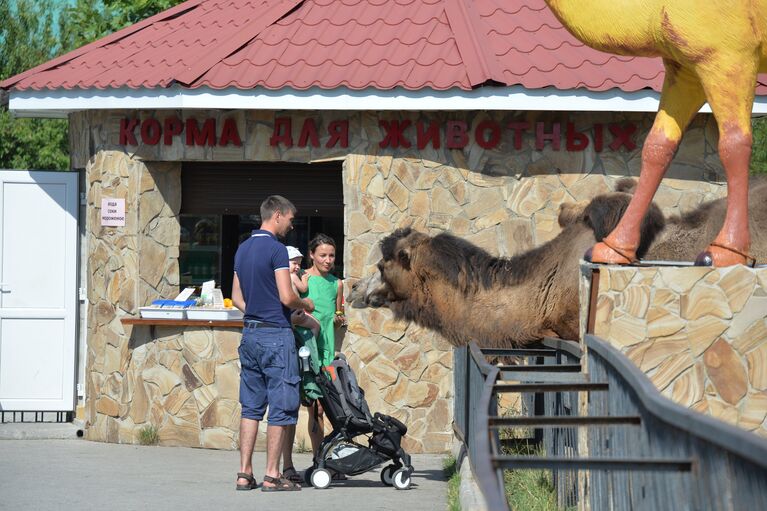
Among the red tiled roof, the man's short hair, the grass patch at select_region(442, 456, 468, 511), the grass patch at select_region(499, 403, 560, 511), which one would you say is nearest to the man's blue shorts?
the man's short hair

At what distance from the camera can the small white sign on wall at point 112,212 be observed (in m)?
11.6

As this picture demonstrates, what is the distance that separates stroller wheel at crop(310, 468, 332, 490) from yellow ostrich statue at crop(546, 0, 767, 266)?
332 centimetres

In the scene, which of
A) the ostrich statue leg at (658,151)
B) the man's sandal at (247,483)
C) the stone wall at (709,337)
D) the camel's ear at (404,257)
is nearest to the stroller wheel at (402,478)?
the man's sandal at (247,483)

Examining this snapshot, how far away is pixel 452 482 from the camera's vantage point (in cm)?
893

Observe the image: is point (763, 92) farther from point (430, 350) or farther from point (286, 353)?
point (286, 353)

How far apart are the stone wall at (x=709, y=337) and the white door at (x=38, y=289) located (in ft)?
25.7

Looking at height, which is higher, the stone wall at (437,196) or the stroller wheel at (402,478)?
the stone wall at (437,196)

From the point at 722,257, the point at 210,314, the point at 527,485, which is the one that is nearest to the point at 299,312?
the point at 527,485

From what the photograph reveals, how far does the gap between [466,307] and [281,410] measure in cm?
174

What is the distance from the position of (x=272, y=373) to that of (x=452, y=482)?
1587 mm

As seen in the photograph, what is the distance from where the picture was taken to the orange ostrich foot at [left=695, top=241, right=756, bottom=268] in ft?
19.7

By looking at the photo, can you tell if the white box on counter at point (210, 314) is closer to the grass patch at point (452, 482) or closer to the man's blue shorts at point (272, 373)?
the grass patch at point (452, 482)

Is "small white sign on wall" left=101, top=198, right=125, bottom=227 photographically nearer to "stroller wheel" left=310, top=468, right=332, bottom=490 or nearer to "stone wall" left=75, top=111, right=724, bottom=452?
"stone wall" left=75, top=111, right=724, bottom=452

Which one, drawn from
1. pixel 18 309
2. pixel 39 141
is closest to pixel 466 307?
pixel 18 309
